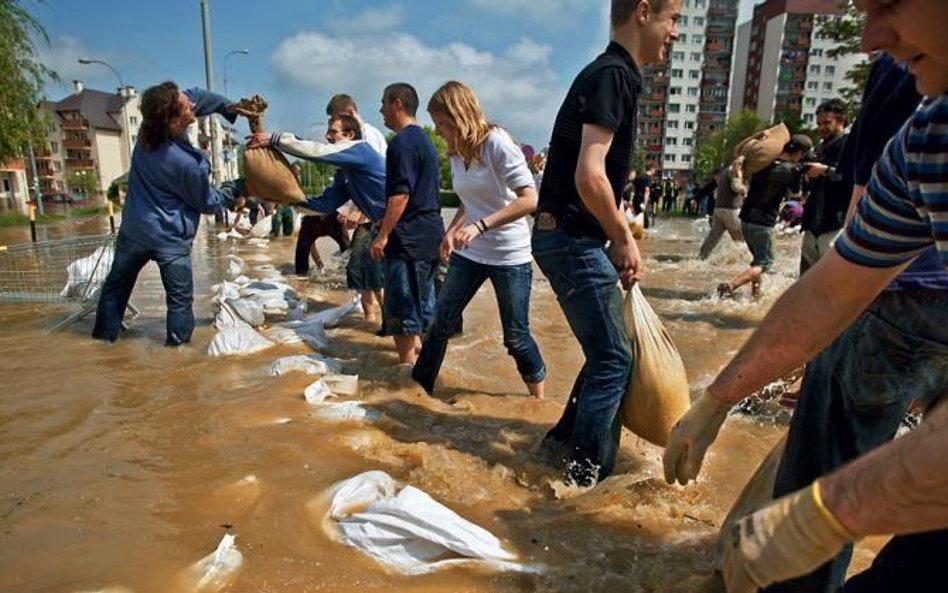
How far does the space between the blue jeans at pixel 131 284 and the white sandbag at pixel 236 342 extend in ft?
0.94

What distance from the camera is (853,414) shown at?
1.48 meters

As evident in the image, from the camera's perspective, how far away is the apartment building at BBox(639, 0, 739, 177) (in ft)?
256

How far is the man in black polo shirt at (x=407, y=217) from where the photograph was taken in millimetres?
3527

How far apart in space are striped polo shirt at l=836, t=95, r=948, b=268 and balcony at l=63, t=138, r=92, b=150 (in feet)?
301

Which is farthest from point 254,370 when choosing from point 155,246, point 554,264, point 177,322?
point 554,264

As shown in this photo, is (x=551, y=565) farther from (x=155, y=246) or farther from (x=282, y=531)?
(x=155, y=246)

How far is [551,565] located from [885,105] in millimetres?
1854

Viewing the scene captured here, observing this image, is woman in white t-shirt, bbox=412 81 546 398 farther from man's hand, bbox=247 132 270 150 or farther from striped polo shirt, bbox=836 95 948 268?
striped polo shirt, bbox=836 95 948 268

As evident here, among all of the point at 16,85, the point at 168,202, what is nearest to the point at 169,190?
the point at 168,202

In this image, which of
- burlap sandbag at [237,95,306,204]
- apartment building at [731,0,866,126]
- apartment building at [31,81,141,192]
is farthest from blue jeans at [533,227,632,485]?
apartment building at [31,81,141,192]

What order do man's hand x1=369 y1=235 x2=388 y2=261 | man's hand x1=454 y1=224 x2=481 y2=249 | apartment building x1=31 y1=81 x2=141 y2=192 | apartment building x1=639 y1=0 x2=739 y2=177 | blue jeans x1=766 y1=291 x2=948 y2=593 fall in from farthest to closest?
apartment building x1=639 y1=0 x2=739 y2=177 < apartment building x1=31 y1=81 x2=141 y2=192 < man's hand x1=369 y1=235 x2=388 y2=261 < man's hand x1=454 y1=224 x2=481 y2=249 < blue jeans x1=766 y1=291 x2=948 y2=593

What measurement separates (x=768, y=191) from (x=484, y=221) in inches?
160

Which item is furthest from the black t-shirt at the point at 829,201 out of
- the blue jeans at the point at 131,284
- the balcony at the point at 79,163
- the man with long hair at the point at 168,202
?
the balcony at the point at 79,163

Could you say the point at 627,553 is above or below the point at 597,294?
below
